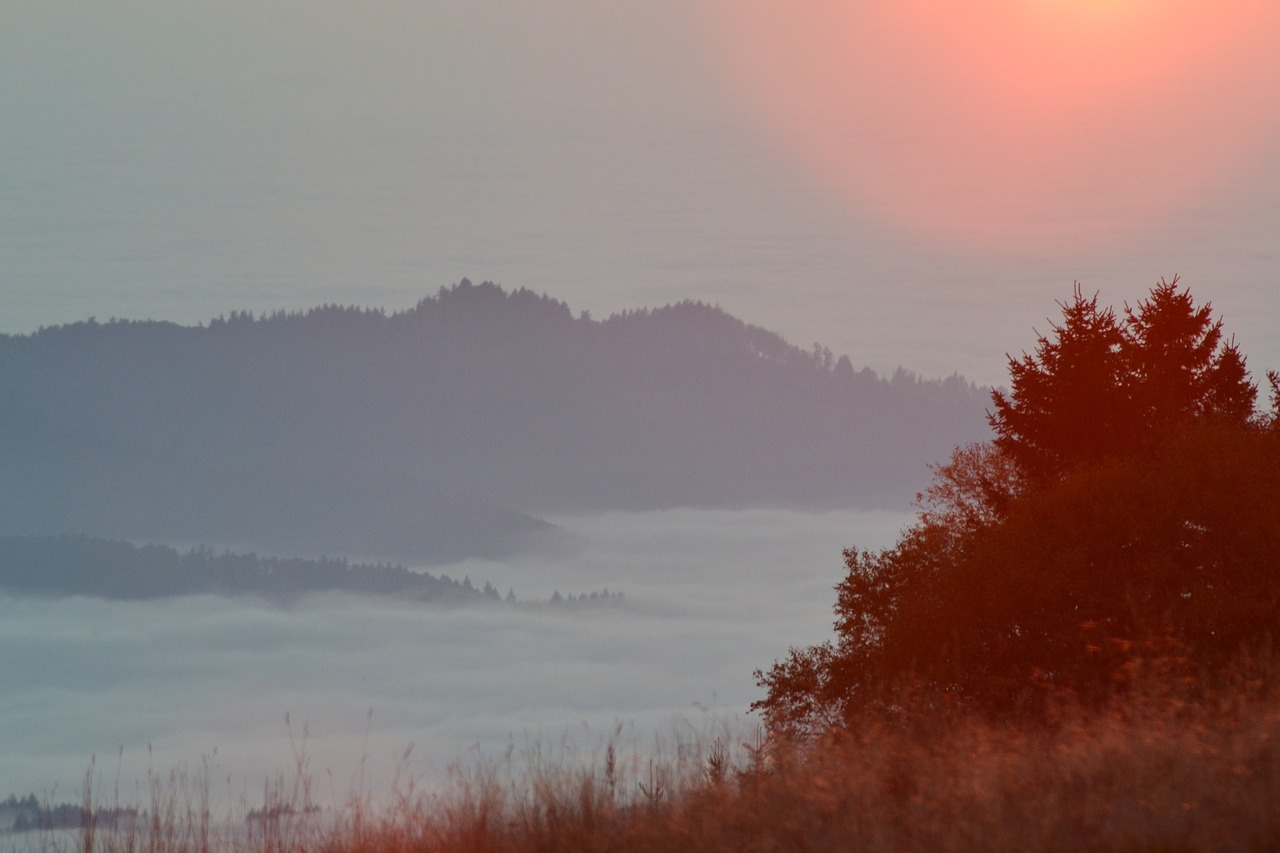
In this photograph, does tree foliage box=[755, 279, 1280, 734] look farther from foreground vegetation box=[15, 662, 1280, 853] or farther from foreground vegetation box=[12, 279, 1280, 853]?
foreground vegetation box=[15, 662, 1280, 853]

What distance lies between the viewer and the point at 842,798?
29.0 feet

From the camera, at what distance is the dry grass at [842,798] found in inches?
306

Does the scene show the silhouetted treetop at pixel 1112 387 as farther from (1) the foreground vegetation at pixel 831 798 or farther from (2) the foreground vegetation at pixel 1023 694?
(1) the foreground vegetation at pixel 831 798

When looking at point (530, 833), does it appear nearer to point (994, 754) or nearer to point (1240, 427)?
point (994, 754)

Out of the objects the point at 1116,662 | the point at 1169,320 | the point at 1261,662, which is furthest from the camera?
the point at 1169,320

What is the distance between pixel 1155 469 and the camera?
89.8 ft

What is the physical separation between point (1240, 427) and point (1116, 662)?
10.7 m

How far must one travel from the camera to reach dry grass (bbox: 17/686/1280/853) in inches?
306

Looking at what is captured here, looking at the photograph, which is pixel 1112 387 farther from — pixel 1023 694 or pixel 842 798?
pixel 842 798

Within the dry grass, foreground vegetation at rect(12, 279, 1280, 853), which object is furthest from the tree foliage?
the dry grass

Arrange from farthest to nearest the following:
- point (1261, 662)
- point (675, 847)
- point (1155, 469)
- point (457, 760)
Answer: point (1155, 469)
point (1261, 662)
point (457, 760)
point (675, 847)

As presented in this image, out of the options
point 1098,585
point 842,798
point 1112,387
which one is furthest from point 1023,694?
point 1112,387

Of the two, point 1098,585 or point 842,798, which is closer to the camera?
point 842,798

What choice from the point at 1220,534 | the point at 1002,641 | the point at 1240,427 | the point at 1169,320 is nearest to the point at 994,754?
the point at 1002,641
